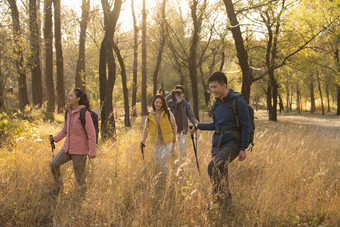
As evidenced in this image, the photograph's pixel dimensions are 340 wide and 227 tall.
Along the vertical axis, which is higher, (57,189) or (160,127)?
(160,127)

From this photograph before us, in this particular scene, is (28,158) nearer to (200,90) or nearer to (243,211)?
(243,211)

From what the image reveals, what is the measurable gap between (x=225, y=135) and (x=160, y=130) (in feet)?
6.95

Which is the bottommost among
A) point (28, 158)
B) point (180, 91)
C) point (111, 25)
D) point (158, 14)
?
point (28, 158)

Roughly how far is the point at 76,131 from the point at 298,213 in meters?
3.63

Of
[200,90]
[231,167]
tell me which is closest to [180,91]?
[231,167]

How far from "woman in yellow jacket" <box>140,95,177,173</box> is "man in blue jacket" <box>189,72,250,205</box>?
1.77m

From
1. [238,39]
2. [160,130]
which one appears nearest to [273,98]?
[238,39]

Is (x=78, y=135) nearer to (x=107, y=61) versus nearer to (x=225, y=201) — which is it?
(x=225, y=201)

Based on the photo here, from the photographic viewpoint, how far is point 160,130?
233 inches

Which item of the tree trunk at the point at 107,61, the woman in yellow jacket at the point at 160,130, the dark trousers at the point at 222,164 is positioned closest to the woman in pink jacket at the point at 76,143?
the woman in yellow jacket at the point at 160,130

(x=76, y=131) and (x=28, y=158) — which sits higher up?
(x=76, y=131)

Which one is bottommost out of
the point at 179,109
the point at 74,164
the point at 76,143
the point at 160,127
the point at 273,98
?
the point at 74,164

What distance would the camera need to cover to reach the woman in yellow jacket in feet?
18.9

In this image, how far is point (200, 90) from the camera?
151 ft
